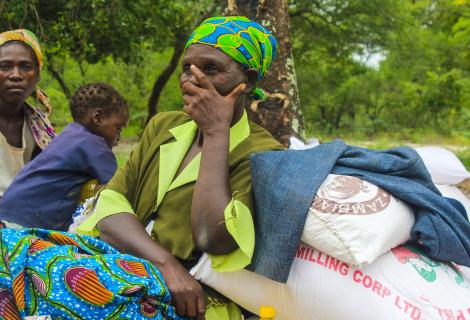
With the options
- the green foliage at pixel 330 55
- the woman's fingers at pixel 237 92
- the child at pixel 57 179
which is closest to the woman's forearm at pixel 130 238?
the woman's fingers at pixel 237 92

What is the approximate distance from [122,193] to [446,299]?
3.73ft

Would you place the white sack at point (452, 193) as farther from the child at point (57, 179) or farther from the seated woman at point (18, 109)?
the seated woman at point (18, 109)

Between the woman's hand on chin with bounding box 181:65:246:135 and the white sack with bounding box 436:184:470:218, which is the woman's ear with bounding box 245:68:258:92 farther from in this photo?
the white sack with bounding box 436:184:470:218

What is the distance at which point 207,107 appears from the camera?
1772 millimetres

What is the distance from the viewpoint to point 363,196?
1.64m

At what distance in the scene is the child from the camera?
2.68m

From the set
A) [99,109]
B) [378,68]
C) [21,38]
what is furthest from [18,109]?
[378,68]

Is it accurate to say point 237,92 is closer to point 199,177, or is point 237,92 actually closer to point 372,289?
point 199,177

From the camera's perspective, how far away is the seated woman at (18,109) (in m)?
3.11

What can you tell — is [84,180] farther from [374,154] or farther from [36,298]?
[374,154]

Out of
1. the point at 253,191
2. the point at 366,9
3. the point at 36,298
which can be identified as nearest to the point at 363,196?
the point at 253,191

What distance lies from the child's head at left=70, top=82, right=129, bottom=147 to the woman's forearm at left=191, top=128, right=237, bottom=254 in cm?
130

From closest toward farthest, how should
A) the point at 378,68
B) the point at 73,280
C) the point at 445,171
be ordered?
the point at 73,280 < the point at 445,171 < the point at 378,68

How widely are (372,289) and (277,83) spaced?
6.80 ft
